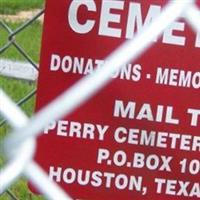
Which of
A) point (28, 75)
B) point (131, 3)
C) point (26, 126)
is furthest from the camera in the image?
point (28, 75)

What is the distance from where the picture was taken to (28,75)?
3396mm

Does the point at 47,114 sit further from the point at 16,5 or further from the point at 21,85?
the point at 16,5

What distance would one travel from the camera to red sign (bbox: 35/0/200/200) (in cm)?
136

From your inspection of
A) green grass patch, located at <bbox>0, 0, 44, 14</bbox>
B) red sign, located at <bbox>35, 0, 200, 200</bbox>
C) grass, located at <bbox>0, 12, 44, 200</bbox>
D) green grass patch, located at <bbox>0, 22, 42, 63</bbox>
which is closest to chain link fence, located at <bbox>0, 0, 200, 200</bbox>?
red sign, located at <bbox>35, 0, 200, 200</bbox>

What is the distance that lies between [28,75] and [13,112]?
107 inches

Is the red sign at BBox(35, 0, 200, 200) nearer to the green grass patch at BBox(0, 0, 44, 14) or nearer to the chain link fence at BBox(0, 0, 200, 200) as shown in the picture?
the chain link fence at BBox(0, 0, 200, 200)

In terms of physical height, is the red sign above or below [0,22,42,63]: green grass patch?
above

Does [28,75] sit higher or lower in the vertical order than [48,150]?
lower

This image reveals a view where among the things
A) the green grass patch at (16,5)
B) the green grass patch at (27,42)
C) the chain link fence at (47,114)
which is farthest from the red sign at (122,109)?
the green grass patch at (16,5)

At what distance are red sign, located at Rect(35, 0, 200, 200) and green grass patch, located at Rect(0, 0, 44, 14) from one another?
13.9ft

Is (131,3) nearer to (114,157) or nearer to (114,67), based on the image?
(114,157)

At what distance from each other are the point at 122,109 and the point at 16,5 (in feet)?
14.9

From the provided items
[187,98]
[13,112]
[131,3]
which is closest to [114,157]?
[187,98]

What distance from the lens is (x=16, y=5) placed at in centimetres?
582
